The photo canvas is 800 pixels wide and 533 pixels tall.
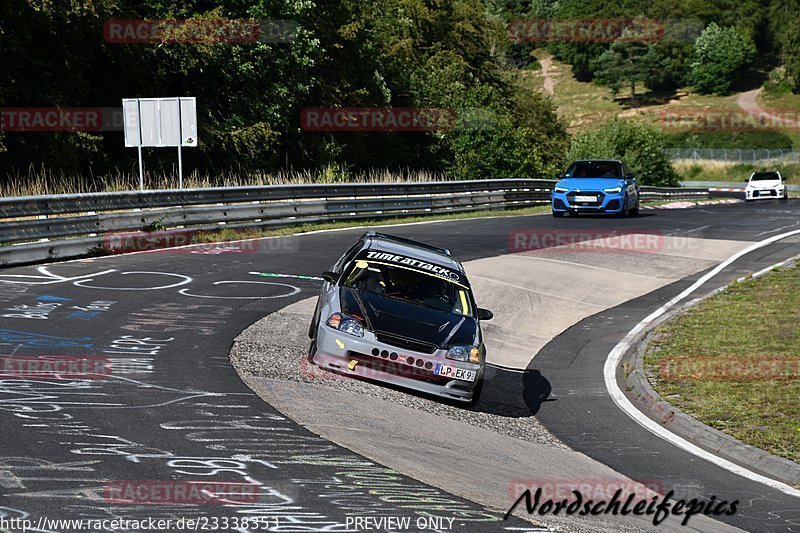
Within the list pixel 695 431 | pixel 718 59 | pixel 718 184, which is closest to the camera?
pixel 695 431

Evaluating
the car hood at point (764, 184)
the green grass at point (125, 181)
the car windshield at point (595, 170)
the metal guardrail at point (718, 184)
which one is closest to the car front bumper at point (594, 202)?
the car windshield at point (595, 170)

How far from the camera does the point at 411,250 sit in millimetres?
12156

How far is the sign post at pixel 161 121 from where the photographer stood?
78.3 feet

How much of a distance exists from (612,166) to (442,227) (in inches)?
247

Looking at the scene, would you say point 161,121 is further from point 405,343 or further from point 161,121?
point 405,343

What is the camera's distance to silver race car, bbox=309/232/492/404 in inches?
407

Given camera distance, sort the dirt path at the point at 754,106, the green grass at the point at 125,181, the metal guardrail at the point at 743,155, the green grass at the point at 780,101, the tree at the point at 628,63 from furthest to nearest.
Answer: the tree at the point at 628,63 < the green grass at the point at 780,101 < the dirt path at the point at 754,106 < the metal guardrail at the point at 743,155 < the green grass at the point at 125,181

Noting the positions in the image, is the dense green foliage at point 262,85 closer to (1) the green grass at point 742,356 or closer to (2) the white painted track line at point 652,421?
(2) the white painted track line at point 652,421

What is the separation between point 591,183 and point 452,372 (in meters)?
20.1

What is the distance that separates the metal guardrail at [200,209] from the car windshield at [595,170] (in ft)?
12.5

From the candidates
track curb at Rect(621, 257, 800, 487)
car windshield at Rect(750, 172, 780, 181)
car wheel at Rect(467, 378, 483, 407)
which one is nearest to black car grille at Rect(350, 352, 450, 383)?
car wheel at Rect(467, 378, 483, 407)

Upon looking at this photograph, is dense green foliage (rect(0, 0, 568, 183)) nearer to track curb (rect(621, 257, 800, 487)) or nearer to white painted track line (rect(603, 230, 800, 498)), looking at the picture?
white painted track line (rect(603, 230, 800, 498))

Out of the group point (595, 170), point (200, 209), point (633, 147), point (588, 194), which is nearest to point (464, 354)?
point (200, 209)

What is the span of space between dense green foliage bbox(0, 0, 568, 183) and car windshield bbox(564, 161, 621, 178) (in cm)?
1315
